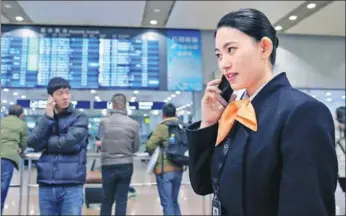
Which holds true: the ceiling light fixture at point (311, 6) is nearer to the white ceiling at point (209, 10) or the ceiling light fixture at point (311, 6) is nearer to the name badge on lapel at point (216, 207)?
the white ceiling at point (209, 10)

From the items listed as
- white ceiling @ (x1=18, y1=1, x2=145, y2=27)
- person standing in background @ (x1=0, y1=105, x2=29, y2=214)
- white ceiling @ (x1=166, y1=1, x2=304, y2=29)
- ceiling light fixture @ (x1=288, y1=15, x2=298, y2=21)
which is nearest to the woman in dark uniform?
person standing in background @ (x1=0, y1=105, x2=29, y2=214)

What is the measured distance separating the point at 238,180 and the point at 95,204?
3.82 meters

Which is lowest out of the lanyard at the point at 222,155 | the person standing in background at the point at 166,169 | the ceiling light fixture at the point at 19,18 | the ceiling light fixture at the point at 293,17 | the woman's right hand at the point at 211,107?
the person standing in background at the point at 166,169

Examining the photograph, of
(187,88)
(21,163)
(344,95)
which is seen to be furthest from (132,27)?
(344,95)

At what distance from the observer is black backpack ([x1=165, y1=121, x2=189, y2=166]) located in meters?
3.59

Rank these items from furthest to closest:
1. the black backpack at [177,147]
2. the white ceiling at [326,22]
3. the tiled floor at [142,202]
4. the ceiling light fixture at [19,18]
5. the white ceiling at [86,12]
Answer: the ceiling light fixture at [19,18]
the white ceiling at [326,22]
the white ceiling at [86,12]
the tiled floor at [142,202]
the black backpack at [177,147]

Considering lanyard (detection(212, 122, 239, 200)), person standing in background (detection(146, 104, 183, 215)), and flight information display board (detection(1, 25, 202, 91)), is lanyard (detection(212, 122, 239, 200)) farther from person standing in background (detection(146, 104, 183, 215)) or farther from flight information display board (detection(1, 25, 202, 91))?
flight information display board (detection(1, 25, 202, 91))

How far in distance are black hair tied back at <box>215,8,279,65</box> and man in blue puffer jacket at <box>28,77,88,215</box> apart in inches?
69.1

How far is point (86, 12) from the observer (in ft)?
15.4

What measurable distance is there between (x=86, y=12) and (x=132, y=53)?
85 centimetres

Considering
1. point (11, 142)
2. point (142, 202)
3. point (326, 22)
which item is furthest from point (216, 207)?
point (326, 22)

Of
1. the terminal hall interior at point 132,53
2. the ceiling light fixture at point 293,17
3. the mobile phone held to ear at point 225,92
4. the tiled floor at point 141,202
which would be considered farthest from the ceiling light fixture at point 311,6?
the mobile phone held to ear at point 225,92

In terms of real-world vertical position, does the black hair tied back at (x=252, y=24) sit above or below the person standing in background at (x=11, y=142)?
above

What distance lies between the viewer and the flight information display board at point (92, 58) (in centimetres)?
489
